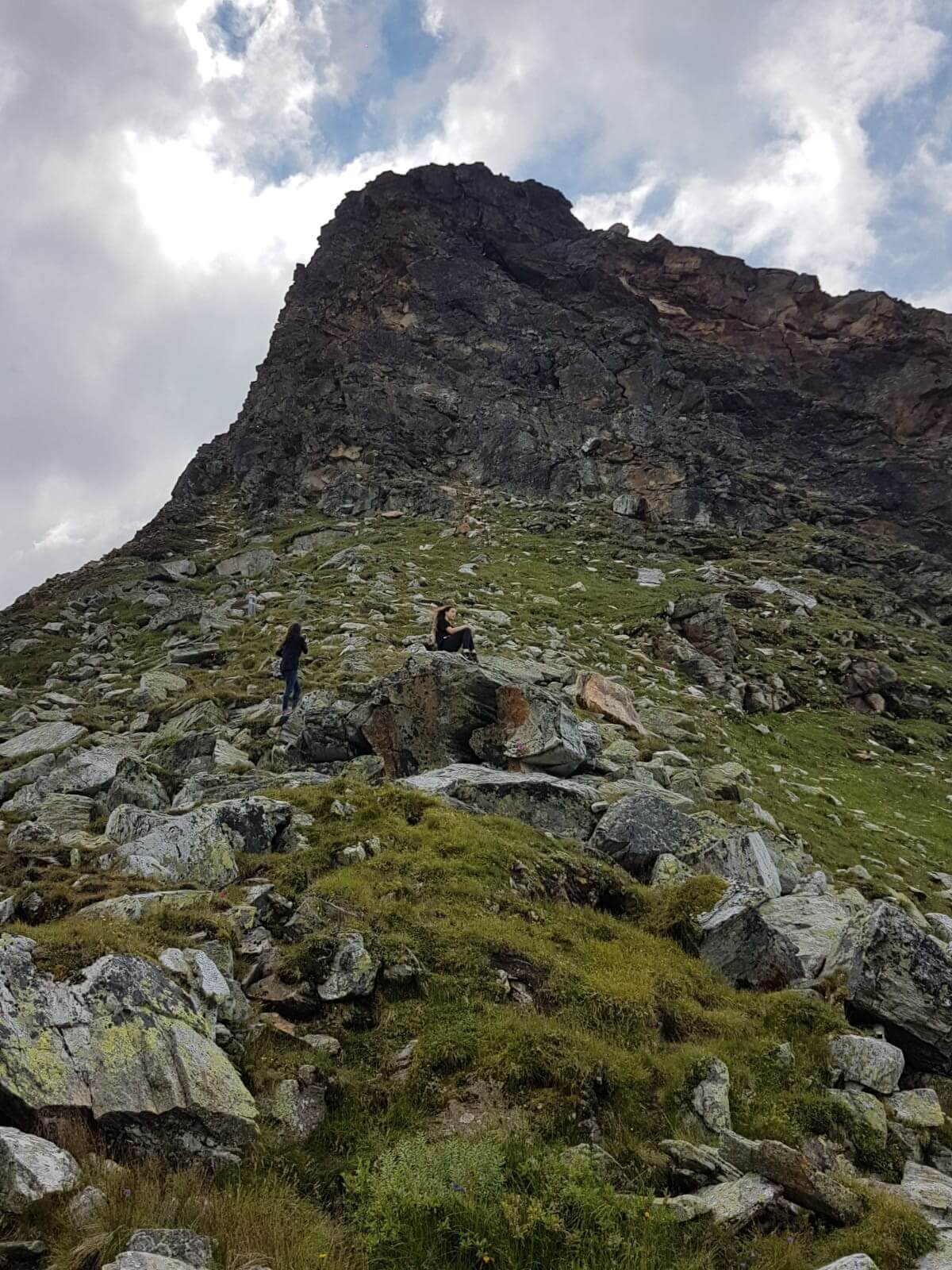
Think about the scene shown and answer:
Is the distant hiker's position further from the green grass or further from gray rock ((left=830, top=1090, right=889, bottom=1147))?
gray rock ((left=830, top=1090, right=889, bottom=1147))

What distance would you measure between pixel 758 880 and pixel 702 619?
23618 millimetres

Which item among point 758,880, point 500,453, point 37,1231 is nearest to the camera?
point 37,1231

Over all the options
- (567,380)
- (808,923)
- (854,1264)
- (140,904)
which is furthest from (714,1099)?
(567,380)

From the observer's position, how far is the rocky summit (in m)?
4.88

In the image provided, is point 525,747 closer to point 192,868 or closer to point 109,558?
point 192,868

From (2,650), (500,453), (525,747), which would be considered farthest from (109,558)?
(525,747)

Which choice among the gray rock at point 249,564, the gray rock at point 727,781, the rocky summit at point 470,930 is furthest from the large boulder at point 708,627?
the gray rock at point 249,564

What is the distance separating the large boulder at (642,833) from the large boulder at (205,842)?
513cm

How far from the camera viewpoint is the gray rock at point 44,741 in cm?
1750

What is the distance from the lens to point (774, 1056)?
709 centimetres

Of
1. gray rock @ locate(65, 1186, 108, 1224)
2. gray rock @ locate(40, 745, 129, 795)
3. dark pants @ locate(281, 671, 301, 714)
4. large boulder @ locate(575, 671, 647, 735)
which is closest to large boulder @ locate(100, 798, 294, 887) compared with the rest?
gray rock @ locate(40, 745, 129, 795)

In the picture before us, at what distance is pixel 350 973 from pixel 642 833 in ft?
19.6

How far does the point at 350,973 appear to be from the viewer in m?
7.30

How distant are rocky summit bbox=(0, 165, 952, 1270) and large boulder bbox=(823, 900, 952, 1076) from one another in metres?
0.04
